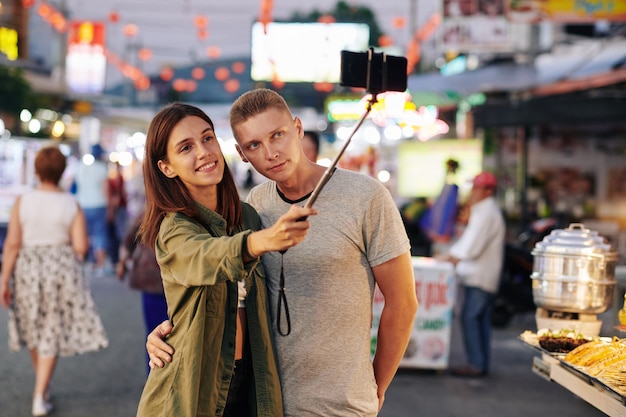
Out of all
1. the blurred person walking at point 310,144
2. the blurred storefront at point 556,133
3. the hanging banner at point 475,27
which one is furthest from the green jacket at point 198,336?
the hanging banner at point 475,27

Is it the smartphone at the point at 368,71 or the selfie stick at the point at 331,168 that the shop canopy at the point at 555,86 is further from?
the selfie stick at the point at 331,168

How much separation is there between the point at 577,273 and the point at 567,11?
23.4 ft

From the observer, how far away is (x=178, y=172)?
3.03m

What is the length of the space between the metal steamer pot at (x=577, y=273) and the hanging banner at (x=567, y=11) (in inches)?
267

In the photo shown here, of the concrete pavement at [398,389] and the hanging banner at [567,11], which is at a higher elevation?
the hanging banner at [567,11]

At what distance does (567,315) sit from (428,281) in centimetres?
362

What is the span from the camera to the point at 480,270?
8.69 meters

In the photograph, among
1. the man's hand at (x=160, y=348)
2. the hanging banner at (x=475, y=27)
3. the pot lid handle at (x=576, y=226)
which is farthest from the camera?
the hanging banner at (x=475, y=27)

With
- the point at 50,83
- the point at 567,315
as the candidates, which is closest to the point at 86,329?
the point at 567,315

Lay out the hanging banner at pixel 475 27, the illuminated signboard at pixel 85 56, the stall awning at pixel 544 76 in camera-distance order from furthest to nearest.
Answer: the illuminated signboard at pixel 85 56, the hanging banner at pixel 475 27, the stall awning at pixel 544 76

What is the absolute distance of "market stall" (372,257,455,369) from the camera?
8.66 m

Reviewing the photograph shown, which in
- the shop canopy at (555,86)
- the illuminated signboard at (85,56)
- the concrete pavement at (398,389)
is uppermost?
the illuminated signboard at (85,56)

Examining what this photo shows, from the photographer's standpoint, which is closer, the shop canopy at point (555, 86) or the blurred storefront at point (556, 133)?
the shop canopy at point (555, 86)

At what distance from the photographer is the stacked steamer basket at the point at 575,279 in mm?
4984
